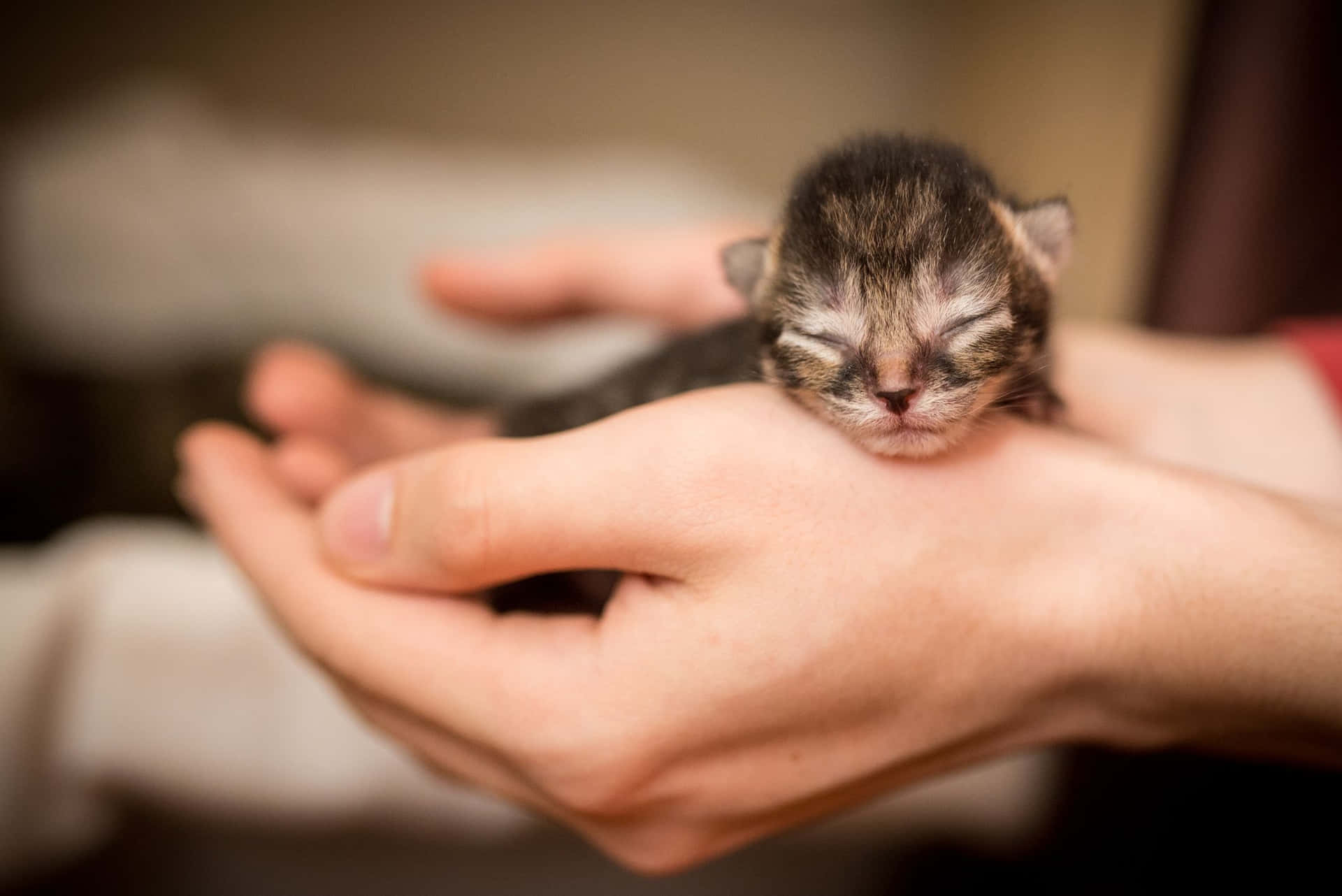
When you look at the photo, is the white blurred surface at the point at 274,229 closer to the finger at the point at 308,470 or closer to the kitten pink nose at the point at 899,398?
the finger at the point at 308,470

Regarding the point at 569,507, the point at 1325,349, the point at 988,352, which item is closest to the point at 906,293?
the point at 988,352

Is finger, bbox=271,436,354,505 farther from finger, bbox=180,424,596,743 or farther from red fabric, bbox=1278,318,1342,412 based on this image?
red fabric, bbox=1278,318,1342,412

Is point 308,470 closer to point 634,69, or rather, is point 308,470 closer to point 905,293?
point 905,293

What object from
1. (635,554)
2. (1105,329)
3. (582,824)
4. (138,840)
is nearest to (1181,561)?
(635,554)

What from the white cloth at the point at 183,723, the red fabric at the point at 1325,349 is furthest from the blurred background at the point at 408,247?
the red fabric at the point at 1325,349

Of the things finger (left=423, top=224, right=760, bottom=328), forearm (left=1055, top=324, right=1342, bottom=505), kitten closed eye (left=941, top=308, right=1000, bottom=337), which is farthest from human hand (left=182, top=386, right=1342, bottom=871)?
finger (left=423, top=224, right=760, bottom=328)

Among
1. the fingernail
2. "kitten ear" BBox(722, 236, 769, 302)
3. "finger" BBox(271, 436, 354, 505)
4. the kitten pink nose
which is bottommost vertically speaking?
"finger" BBox(271, 436, 354, 505)
